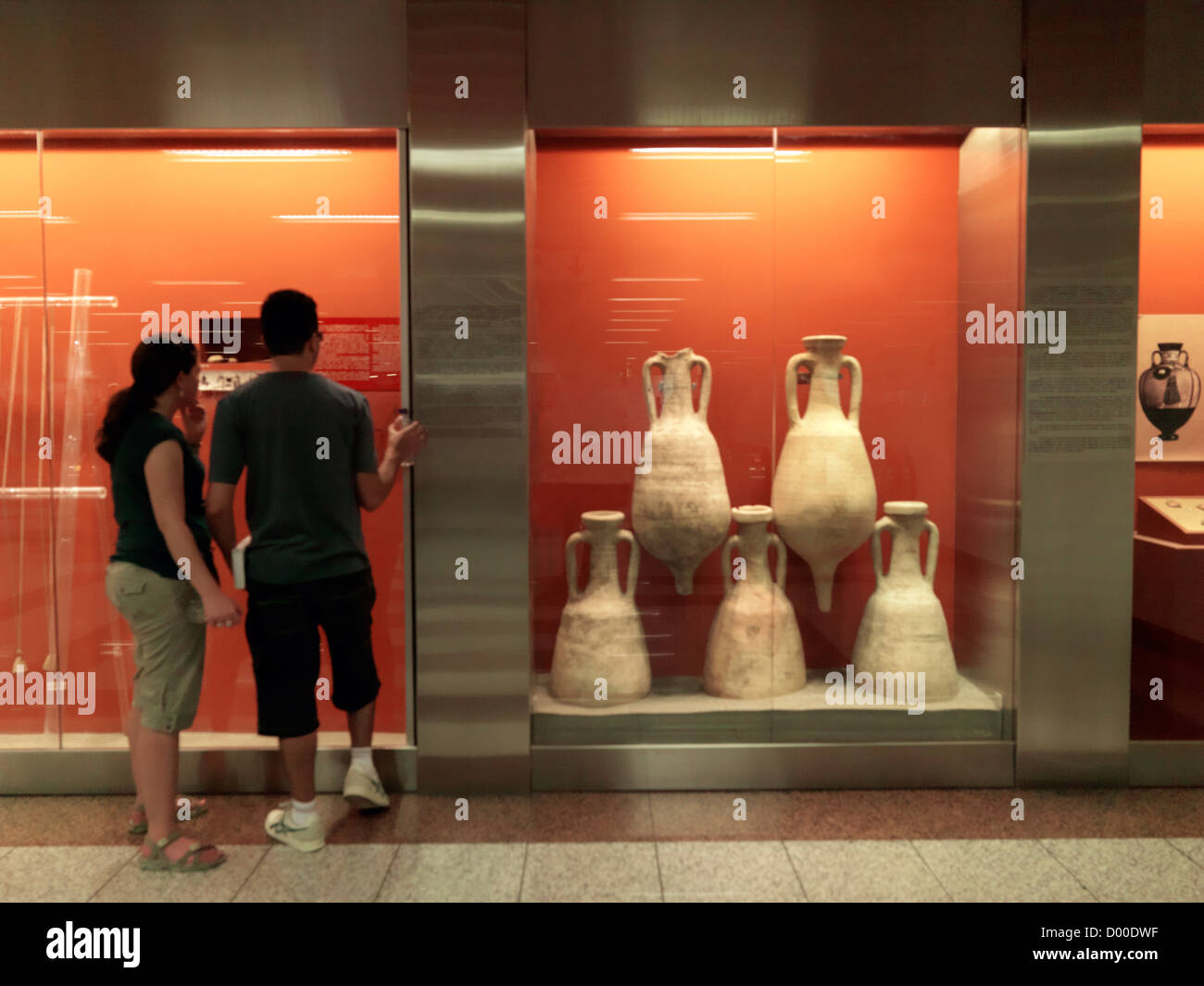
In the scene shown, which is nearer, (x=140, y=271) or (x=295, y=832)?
(x=295, y=832)

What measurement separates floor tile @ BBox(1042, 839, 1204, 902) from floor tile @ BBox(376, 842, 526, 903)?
1.55m

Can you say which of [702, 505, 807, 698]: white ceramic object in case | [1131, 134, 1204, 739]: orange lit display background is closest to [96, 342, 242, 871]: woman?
[702, 505, 807, 698]: white ceramic object in case

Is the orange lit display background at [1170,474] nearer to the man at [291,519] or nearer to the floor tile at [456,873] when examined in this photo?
the floor tile at [456,873]

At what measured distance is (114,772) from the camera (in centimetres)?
323

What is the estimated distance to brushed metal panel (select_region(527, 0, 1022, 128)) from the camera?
3094 millimetres

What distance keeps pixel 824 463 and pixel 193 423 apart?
80.4 inches

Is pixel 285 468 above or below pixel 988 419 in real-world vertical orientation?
below

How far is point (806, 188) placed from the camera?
3.25 metres

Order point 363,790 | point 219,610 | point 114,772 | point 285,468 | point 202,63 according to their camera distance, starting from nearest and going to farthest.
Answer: point 219,610
point 285,468
point 363,790
point 202,63
point 114,772

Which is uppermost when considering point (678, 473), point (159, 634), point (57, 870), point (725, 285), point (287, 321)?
point (725, 285)

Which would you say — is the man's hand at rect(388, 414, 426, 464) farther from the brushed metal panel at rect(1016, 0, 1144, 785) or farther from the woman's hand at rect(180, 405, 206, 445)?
the brushed metal panel at rect(1016, 0, 1144, 785)

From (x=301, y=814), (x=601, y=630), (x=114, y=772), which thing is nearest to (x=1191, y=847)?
(x=601, y=630)

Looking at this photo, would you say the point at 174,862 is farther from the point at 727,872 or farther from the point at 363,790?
the point at 727,872

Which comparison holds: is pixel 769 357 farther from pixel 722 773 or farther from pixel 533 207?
pixel 722 773
